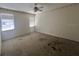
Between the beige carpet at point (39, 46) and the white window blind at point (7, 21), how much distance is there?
0.26 meters

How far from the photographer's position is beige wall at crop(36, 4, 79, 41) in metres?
1.71

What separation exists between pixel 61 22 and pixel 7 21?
3.43 ft

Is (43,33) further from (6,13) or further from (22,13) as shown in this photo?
(6,13)

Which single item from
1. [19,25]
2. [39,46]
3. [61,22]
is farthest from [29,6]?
[39,46]

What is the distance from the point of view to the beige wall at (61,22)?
171 centimetres

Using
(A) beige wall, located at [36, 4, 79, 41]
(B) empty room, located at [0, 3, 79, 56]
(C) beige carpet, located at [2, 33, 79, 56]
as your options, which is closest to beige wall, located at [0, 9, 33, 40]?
(B) empty room, located at [0, 3, 79, 56]

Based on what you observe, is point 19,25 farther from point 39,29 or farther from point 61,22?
point 61,22

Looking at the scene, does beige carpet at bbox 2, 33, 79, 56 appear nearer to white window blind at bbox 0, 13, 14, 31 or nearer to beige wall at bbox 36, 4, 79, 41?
beige wall at bbox 36, 4, 79, 41

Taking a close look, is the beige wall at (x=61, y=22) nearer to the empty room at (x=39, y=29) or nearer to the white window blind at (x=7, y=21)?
the empty room at (x=39, y=29)

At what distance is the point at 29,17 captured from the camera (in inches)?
71.1

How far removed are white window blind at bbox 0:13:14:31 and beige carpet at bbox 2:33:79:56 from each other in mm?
259

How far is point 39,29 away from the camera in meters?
1.86

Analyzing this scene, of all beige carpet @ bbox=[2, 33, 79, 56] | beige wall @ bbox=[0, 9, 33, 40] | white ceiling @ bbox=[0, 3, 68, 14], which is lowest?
beige carpet @ bbox=[2, 33, 79, 56]

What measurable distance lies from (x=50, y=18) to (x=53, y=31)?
0.27 meters
